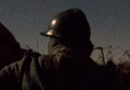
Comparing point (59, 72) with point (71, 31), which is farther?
point (71, 31)

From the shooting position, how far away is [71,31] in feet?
14.4

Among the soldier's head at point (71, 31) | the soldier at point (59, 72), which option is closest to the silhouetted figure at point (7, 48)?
the soldier's head at point (71, 31)

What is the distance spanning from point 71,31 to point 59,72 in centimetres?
87

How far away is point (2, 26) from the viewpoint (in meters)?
5.13

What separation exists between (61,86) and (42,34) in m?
1.56

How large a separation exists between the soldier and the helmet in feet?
0.56

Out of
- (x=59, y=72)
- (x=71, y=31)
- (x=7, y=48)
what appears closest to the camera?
(x=59, y=72)

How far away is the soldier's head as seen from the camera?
166 inches

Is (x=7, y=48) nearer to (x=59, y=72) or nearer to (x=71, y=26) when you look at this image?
(x=71, y=26)

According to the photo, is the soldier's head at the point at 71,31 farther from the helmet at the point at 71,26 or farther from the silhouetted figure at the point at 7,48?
the silhouetted figure at the point at 7,48

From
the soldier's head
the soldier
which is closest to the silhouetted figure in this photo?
the soldier's head

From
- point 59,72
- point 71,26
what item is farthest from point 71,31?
point 59,72

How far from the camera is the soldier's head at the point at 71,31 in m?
4.21

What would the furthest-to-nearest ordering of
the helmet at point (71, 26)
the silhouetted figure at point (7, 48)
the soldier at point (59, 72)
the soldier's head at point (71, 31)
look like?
the silhouetted figure at point (7, 48), the helmet at point (71, 26), the soldier's head at point (71, 31), the soldier at point (59, 72)
